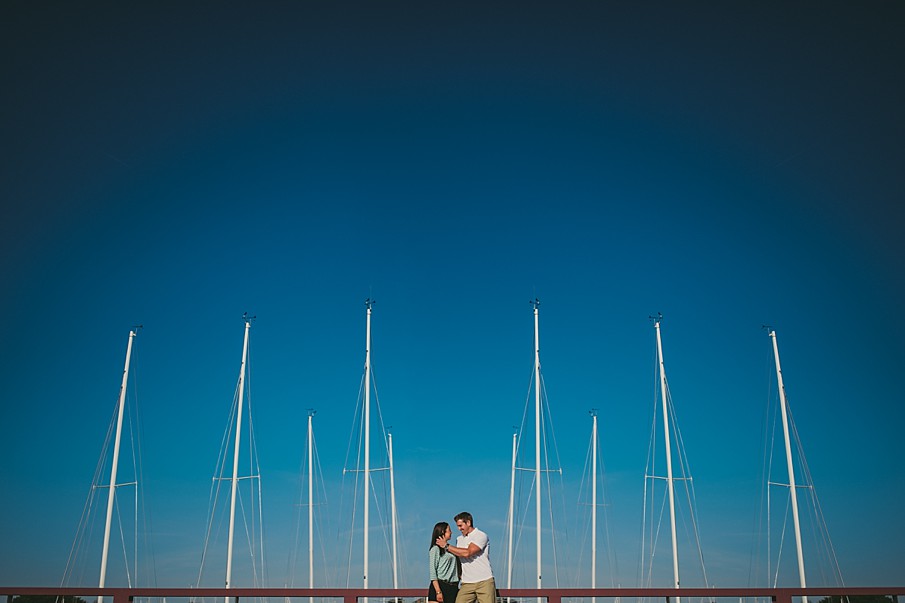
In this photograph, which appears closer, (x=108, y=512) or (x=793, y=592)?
(x=793, y=592)

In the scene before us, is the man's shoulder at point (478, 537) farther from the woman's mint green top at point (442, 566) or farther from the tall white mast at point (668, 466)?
the tall white mast at point (668, 466)

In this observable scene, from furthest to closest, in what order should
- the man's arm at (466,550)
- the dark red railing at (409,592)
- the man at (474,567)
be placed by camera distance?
the dark red railing at (409,592)
the man at (474,567)
the man's arm at (466,550)

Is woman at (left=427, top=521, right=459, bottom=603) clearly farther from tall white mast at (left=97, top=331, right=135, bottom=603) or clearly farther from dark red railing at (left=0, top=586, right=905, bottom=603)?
tall white mast at (left=97, top=331, right=135, bottom=603)

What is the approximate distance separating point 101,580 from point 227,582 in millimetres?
4758

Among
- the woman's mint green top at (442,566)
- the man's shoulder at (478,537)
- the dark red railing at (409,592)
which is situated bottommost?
the dark red railing at (409,592)

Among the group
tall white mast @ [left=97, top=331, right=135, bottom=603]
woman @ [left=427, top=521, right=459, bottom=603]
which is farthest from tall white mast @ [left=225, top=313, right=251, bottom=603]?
woman @ [left=427, top=521, right=459, bottom=603]

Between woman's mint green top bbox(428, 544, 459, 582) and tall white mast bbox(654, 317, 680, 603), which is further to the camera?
tall white mast bbox(654, 317, 680, 603)

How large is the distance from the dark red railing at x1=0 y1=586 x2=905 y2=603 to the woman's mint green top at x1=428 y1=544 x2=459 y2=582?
863 millimetres

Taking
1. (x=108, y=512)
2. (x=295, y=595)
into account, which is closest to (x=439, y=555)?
(x=295, y=595)

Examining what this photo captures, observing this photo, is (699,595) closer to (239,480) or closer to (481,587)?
(481,587)

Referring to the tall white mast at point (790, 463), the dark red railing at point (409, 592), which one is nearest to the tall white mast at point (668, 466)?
the tall white mast at point (790, 463)

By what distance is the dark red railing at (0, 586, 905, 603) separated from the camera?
38.4 ft

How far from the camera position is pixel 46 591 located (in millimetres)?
12570

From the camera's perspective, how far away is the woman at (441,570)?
1143cm
